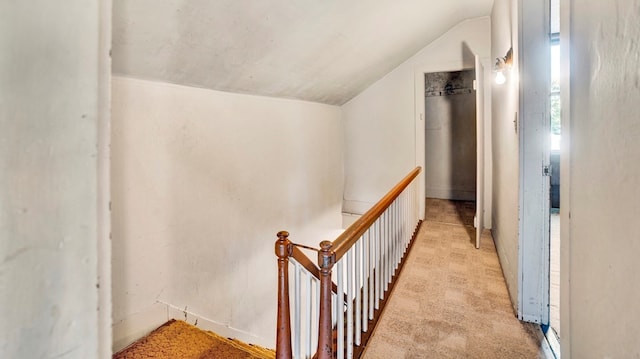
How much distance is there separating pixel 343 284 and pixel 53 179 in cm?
148

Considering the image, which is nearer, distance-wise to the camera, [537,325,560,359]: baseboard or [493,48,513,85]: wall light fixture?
[537,325,560,359]: baseboard

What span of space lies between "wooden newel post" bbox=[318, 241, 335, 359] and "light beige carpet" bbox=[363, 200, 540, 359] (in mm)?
413

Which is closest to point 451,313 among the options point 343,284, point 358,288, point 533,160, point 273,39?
point 358,288

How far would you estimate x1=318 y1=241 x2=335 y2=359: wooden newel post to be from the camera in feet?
4.66

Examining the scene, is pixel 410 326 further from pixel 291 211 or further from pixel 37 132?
pixel 37 132

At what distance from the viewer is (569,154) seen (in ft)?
3.74

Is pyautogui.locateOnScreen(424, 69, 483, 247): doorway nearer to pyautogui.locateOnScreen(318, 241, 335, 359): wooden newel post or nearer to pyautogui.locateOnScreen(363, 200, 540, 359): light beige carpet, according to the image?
pyautogui.locateOnScreen(363, 200, 540, 359): light beige carpet

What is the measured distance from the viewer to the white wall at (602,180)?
74cm

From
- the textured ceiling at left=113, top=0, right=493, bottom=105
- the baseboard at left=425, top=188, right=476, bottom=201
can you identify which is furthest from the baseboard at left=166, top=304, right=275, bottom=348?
the baseboard at left=425, top=188, right=476, bottom=201

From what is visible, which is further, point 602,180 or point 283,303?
point 283,303

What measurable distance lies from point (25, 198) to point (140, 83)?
1809mm

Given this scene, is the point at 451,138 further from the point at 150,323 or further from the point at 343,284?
the point at 150,323

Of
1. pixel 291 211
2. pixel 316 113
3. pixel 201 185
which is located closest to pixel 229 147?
pixel 201 185

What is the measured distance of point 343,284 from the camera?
1.68 metres
